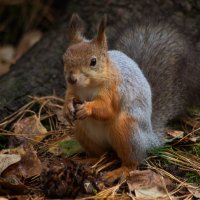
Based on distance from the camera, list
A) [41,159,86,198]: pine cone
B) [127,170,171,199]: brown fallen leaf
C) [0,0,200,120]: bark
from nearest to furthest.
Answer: [41,159,86,198]: pine cone, [127,170,171,199]: brown fallen leaf, [0,0,200,120]: bark

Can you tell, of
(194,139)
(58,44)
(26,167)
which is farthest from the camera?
(58,44)

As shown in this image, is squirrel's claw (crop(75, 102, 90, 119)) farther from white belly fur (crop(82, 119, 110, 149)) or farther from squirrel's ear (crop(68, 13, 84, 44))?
squirrel's ear (crop(68, 13, 84, 44))

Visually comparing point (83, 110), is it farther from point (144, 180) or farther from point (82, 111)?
point (144, 180)

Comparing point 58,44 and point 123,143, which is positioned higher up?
point 58,44

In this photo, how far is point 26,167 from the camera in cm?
268

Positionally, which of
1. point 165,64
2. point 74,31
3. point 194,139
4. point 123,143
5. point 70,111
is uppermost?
point 74,31

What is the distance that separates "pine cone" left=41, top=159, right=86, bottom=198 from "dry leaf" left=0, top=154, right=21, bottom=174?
311mm

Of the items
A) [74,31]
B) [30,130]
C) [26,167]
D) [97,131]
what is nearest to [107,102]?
[97,131]

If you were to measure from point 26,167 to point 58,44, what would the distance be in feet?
4.36

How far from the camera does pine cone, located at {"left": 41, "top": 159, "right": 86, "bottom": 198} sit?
2.35 meters

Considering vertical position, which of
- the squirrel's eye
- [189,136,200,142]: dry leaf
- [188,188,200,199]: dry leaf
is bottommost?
[188,188,200,199]: dry leaf

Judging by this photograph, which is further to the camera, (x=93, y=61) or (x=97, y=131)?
(x=97, y=131)

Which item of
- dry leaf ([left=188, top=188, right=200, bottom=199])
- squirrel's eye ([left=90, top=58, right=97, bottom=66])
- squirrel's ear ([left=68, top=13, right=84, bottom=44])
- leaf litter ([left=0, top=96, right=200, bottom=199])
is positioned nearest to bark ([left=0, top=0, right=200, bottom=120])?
leaf litter ([left=0, top=96, right=200, bottom=199])

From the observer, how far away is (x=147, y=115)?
2.71m
